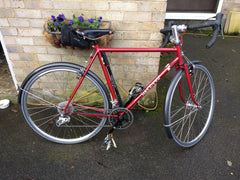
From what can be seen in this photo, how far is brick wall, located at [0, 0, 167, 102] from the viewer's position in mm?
2447

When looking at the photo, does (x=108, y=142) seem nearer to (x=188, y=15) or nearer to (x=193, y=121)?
(x=193, y=121)

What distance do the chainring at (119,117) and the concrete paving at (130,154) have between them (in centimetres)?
29

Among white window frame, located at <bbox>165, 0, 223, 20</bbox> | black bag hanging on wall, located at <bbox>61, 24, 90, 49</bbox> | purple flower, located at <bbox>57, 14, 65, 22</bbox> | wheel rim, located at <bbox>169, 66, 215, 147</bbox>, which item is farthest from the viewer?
white window frame, located at <bbox>165, 0, 223, 20</bbox>

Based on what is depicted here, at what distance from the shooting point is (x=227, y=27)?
5777mm

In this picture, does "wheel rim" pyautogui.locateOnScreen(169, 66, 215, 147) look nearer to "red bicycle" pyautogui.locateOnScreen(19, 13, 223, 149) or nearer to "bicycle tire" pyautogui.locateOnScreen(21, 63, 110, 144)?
"red bicycle" pyautogui.locateOnScreen(19, 13, 223, 149)

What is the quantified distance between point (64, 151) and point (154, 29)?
1821mm

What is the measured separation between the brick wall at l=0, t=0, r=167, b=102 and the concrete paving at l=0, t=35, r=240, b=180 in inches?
27.9

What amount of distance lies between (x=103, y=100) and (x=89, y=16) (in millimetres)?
1029

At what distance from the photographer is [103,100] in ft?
7.76

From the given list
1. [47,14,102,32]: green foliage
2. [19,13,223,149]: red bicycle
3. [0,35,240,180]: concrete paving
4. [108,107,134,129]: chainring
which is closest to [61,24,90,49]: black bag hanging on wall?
[19,13,223,149]: red bicycle

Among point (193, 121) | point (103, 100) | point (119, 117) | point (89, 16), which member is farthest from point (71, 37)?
point (193, 121)

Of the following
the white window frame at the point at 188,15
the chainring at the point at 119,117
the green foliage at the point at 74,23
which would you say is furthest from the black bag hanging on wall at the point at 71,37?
the white window frame at the point at 188,15

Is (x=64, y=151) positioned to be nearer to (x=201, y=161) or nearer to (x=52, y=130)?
(x=52, y=130)

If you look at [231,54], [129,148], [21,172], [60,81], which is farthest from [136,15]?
[231,54]
